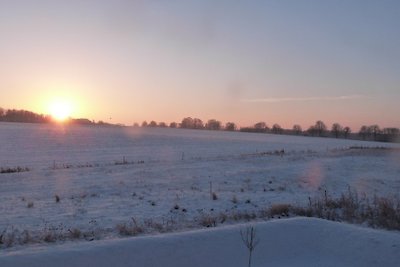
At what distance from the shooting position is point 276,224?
957cm

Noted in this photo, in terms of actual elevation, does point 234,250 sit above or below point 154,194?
above

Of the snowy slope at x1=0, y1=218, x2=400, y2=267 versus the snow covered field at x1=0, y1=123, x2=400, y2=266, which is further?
the snow covered field at x1=0, y1=123, x2=400, y2=266

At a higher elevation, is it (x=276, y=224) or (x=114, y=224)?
(x=276, y=224)

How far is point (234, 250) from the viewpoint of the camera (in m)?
8.62

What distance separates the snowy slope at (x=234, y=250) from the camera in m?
7.79

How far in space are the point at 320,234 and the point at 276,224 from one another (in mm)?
863

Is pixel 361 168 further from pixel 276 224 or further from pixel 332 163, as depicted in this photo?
pixel 276 224

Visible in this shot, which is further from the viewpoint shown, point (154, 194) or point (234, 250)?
point (154, 194)

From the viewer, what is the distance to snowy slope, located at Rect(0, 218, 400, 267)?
7789 mm

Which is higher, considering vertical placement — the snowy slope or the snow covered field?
the snowy slope

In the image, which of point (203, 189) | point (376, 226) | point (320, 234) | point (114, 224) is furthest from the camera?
point (203, 189)

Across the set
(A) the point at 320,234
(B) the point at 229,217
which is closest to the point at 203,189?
(B) the point at 229,217

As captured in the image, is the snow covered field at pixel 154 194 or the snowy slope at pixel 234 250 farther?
the snow covered field at pixel 154 194

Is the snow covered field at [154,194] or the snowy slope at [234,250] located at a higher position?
the snowy slope at [234,250]
